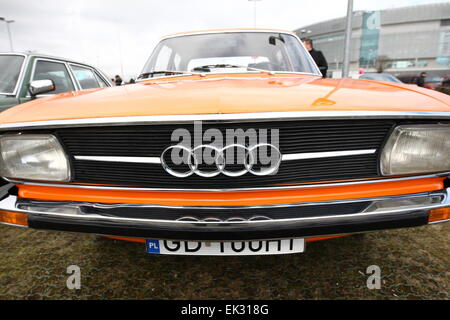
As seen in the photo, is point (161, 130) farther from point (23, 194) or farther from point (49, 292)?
point (49, 292)

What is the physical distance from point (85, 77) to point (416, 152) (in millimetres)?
5023

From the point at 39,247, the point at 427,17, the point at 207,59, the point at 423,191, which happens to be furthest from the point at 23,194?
the point at 427,17

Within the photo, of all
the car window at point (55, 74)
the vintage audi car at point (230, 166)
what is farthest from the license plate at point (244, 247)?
the car window at point (55, 74)

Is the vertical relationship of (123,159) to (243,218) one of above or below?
above

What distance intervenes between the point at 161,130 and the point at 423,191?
1.30 metres

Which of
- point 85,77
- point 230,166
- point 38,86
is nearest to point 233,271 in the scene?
point 230,166

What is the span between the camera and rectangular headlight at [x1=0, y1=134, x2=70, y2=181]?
1.35 m

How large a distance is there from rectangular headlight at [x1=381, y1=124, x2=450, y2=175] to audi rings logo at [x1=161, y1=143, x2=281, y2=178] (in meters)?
0.53

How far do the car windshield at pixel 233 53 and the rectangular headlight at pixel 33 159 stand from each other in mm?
1183

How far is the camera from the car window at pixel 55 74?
380 cm

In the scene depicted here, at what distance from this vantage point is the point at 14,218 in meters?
1.38

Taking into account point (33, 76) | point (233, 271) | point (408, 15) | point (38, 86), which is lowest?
point (233, 271)

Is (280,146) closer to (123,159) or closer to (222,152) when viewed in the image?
(222,152)

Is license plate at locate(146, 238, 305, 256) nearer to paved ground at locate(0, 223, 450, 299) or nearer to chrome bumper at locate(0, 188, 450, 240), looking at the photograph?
chrome bumper at locate(0, 188, 450, 240)
